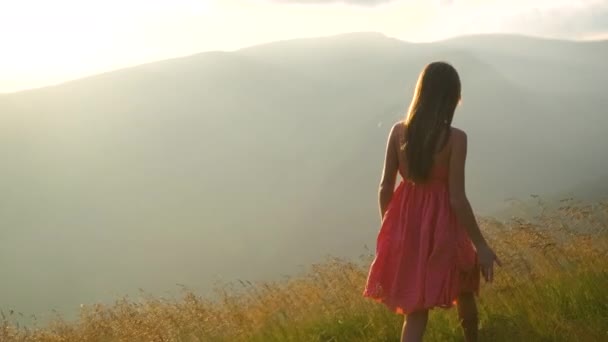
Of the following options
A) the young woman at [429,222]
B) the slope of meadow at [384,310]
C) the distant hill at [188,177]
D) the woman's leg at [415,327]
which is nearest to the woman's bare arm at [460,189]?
the young woman at [429,222]

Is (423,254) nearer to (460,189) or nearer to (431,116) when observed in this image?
(460,189)

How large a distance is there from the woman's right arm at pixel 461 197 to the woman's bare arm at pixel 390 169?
0.33 metres

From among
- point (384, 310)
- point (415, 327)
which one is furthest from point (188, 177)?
point (415, 327)

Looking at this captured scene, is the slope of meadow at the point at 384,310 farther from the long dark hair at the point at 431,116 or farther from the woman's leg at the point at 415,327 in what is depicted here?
the long dark hair at the point at 431,116

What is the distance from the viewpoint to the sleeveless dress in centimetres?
387

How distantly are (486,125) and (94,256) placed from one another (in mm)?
99207

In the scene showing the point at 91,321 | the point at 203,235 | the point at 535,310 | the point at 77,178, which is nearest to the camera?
the point at 535,310

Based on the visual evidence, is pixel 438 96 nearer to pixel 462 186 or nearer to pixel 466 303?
pixel 462 186

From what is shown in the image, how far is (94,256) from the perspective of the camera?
130 meters

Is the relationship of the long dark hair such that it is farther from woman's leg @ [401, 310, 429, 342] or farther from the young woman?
woman's leg @ [401, 310, 429, 342]

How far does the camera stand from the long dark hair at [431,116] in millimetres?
3801

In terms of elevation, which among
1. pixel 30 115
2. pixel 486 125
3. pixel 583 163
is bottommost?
pixel 583 163

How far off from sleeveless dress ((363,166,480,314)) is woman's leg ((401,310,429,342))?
41 mm

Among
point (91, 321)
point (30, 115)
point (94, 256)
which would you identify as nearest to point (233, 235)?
point (94, 256)
